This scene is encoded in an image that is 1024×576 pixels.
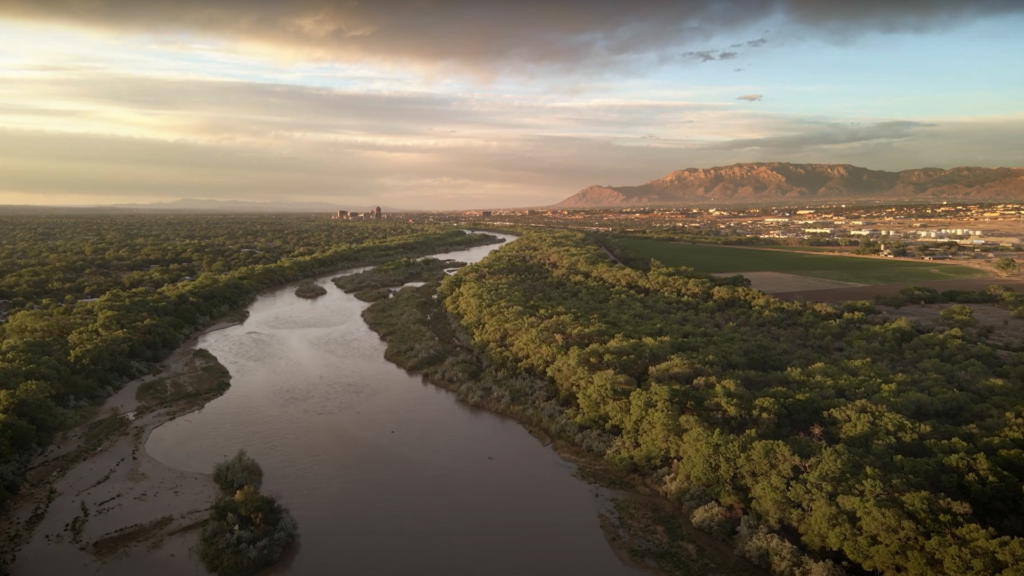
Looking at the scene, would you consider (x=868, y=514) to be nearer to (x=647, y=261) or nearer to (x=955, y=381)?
(x=955, y=381)

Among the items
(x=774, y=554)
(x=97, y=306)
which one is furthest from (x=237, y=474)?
(x=97, y=306)

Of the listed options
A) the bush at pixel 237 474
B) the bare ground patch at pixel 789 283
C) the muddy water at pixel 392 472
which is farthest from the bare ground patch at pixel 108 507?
the bare ground patch at pixel 789 283

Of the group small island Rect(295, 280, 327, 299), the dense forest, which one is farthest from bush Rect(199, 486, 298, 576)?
small island Rect(295, 280, 327, 299)

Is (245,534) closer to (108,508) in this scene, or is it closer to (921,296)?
(108,508)

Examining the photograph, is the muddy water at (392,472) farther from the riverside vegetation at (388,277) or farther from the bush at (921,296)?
the bush at (921,296)

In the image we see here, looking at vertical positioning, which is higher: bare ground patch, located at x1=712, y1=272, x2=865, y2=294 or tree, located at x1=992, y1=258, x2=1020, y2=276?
tree, located at x1=992, y1=258, x2=1020, y2=276

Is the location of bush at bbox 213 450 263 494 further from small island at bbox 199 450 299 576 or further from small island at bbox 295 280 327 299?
small island at bbox 295 280 327 299
